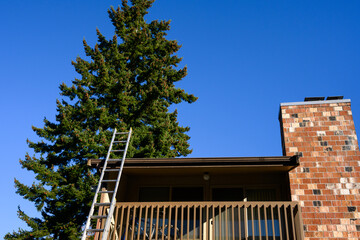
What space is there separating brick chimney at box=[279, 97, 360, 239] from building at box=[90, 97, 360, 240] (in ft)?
0.07

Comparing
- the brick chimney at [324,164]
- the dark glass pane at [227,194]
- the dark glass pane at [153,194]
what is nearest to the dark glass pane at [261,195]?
the dark glass pane at [227,194]

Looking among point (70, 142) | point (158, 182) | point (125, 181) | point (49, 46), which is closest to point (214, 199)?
point (158, 182)

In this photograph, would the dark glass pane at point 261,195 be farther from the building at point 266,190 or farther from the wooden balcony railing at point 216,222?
the wooden balcony railing at point 216,222

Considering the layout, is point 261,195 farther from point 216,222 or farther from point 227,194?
point 216,222

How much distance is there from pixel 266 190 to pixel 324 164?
1.63 meters

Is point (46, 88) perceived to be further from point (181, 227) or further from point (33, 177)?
point (181, 227)

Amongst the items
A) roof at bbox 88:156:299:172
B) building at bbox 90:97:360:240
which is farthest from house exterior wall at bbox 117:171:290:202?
roof at bbox 88:156:299:172

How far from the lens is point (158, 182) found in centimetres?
920

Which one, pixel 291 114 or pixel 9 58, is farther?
pixel 9 58

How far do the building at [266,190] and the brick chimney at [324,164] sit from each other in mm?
22

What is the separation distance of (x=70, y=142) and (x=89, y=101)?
2190mm

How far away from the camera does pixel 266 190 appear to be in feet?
28.8

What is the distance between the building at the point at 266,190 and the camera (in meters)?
7.29

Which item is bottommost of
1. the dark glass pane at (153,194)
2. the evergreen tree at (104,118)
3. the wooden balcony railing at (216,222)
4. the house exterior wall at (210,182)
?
the wooden balcony railing at (216,222)
